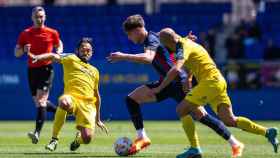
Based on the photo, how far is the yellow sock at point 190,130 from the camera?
12.0 metres

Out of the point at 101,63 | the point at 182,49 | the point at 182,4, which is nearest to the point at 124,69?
the point at 101,63

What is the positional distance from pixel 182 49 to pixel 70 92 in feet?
9.23

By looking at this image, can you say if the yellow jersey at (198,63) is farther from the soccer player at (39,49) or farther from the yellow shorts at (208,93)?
the soccer player at (39,49)

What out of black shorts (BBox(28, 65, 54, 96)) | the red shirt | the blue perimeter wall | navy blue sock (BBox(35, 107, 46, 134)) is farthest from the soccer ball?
the blue perimeter wall

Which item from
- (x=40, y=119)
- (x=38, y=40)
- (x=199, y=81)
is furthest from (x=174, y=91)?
(x=38, y=40)

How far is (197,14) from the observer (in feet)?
97.2

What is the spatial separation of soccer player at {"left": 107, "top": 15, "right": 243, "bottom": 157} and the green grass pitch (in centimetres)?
45

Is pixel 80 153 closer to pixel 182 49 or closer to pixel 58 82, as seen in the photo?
pixel 182 49

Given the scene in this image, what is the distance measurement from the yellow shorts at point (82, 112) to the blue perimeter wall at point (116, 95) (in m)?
10.4

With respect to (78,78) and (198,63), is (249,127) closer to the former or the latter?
(198,63)

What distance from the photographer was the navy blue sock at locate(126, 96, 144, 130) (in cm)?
1310

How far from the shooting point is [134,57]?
40.3ft

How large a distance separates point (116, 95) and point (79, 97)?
1088 centimetres

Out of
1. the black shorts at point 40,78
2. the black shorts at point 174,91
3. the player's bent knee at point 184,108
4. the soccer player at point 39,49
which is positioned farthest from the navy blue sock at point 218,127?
the black shorts at point 40,78
